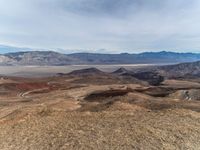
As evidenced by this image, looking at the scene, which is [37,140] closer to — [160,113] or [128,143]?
[128,143]

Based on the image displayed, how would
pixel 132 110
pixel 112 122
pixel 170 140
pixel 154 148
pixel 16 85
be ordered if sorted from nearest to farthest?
pixel 154 148
pixel 170 140
pixel 112 122
pixel 132 110
pixel 16 85

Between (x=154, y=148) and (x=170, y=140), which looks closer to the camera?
(x=154, y=148)

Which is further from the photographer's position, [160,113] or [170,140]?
[160,113]

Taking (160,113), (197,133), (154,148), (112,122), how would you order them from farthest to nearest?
(160,113), (112,122), (197,133), (154,148)

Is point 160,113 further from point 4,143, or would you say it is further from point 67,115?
point 4,143

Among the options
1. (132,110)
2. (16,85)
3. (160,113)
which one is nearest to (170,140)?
(160,113)

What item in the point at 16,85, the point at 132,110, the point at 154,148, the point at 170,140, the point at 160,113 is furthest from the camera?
the point at 16,85

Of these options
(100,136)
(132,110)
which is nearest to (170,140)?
(100,136)

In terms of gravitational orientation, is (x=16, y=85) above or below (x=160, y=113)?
below

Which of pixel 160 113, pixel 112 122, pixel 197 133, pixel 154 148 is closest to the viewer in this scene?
pixel 154 148
